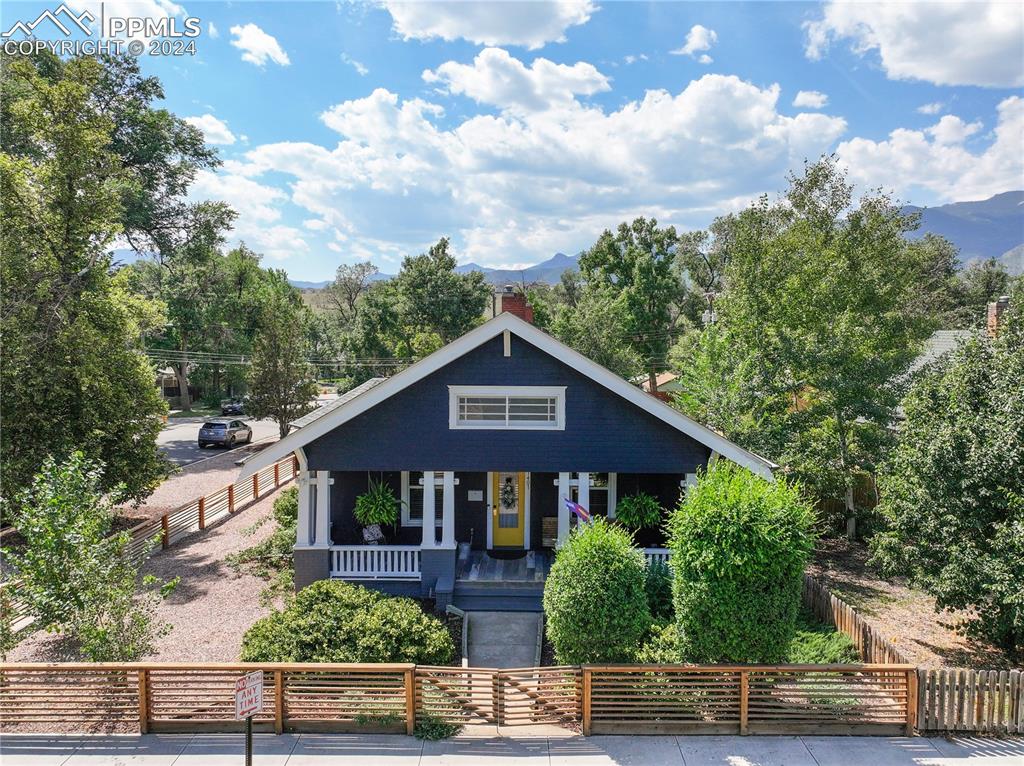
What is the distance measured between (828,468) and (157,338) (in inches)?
1871

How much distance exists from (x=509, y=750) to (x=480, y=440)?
229 inches

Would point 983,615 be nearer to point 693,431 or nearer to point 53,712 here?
point 693,431

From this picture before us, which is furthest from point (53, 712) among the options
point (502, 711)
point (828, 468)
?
point (828, 468)

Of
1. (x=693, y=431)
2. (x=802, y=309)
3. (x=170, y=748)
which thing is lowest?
(x=170, y=748)

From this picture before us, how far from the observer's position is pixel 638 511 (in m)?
13.3

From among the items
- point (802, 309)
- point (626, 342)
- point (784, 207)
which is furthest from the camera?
point (626, 342)

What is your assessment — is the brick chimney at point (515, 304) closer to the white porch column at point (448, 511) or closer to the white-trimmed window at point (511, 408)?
the white-trimmed window at point (511, 408)

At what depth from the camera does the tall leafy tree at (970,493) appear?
9.32m

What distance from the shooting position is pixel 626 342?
135 ft

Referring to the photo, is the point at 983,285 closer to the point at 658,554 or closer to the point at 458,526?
the point at 658,554

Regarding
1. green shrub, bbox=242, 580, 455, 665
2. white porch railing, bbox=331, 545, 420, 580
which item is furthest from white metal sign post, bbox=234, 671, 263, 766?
white porch railing, bbox=331, 545, 420, 580

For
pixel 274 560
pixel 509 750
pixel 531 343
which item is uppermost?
pixel 531 343

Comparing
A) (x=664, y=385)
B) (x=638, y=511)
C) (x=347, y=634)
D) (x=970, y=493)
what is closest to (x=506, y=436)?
(x=638, y=511)

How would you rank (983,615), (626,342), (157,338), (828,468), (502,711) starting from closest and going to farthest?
(502,711) < (983,615) < (828,468) < (626,342) < (157,338)
